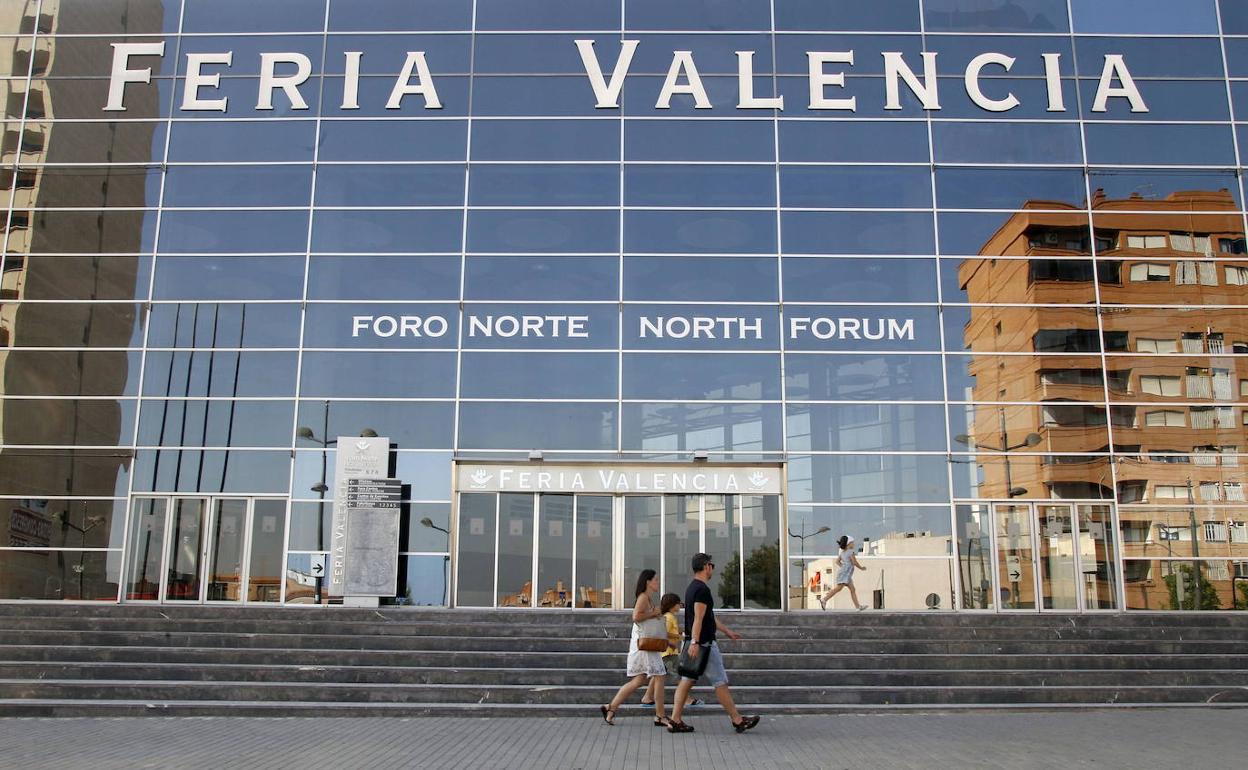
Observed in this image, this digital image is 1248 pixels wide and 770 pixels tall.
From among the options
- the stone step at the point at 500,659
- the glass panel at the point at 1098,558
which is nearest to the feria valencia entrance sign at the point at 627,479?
the glass panel at the point at 1098,558

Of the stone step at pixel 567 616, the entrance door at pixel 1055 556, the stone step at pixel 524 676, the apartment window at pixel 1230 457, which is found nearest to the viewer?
the stone step at pixel 524 676

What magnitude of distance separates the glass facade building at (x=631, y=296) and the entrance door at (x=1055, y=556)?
0.06 m

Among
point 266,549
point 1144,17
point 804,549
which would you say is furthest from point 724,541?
point 1144,17

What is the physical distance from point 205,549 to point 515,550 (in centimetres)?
567

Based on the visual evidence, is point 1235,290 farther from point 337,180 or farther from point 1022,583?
point 337,180

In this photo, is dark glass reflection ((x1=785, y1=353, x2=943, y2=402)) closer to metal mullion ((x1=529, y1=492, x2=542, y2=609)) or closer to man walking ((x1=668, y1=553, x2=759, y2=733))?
metal mullion ((x1=529, y1=492, x2=542, y2=609))

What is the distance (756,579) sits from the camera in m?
20.5

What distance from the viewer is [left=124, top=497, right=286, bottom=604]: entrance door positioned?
2081 cm

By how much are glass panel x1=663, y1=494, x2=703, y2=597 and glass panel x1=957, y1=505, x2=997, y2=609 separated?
168 inches

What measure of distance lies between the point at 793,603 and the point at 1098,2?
1359 cm

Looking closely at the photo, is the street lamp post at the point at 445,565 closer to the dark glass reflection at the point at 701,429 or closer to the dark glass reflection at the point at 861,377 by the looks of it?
the dark glass reflection at the point at 701,429

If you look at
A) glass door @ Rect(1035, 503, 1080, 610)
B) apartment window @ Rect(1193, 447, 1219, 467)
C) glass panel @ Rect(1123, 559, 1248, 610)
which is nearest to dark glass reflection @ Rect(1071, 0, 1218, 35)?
apartment window @ Rect(1193, 447, 1219, 467)

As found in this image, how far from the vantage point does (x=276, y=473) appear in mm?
21078

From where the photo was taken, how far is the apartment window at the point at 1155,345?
21.9m
